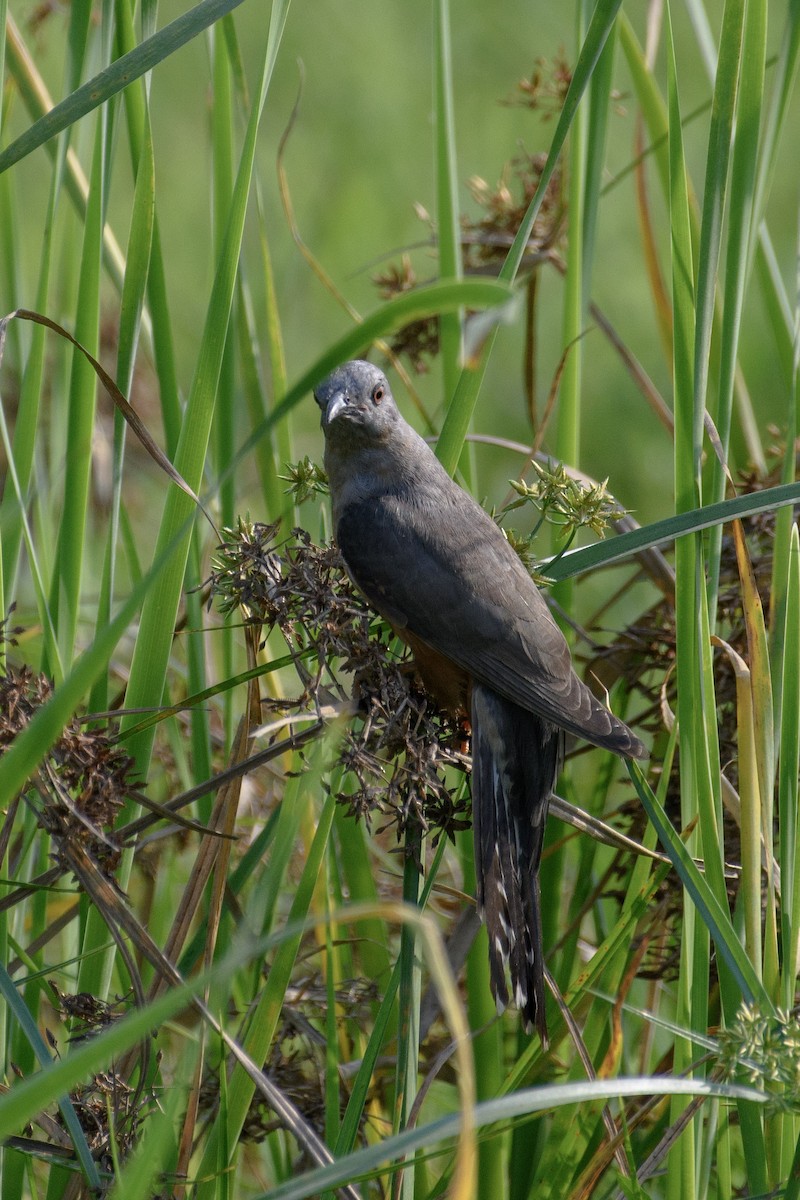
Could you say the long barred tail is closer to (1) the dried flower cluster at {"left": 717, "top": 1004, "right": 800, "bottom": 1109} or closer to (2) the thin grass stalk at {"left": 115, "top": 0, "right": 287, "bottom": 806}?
(1) the dried flower cluster at {"left": 717, "top": 1004, "right": 800, "bottom": 1109}

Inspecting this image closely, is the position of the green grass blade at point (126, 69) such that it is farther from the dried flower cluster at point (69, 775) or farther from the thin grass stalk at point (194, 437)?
the dried flower cluster at point (69, 775)

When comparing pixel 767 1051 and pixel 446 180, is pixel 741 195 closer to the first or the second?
pixel 446 180

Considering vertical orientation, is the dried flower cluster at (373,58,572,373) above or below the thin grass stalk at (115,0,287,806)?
above

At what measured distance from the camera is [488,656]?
7.56 feet

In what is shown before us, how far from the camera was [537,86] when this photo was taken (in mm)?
2900

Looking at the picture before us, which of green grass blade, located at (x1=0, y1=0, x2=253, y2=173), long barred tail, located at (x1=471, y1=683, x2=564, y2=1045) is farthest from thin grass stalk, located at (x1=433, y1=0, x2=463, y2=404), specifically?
green grass blade, located at (x1=0, y1=0, x2=253, y2=173)

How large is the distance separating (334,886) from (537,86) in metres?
1.96

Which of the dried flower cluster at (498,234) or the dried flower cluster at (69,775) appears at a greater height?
the dried flower cluster at (498,234)

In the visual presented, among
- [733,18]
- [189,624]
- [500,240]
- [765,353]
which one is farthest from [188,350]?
[733,18]

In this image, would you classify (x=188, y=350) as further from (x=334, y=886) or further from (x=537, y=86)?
(x=334, y=886)

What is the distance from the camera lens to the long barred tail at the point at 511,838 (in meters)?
2.05

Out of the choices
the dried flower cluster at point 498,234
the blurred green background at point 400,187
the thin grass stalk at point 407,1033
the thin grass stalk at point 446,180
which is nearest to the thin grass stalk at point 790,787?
the thin grass stalk at point 407,1033

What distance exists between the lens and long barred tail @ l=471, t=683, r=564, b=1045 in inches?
80.7

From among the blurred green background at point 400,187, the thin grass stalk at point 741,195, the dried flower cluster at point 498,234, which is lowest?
the thin grass stalk at point 741,195
